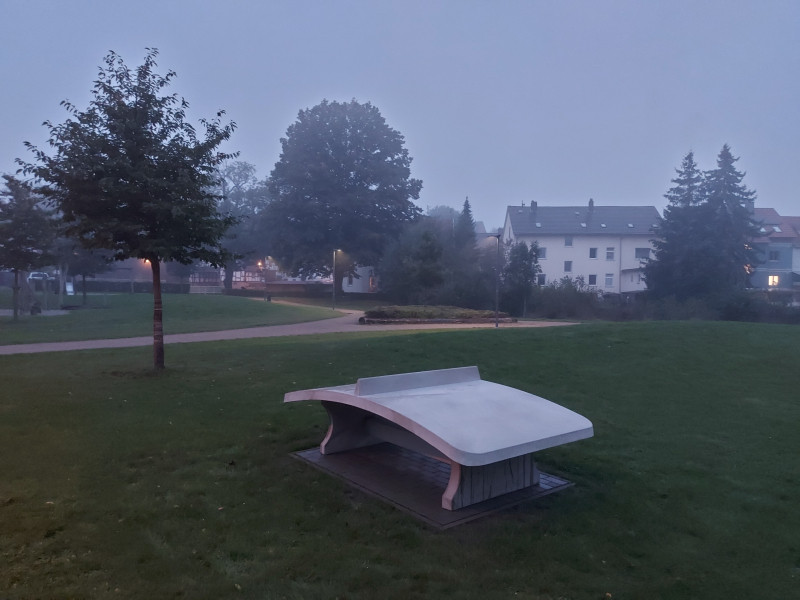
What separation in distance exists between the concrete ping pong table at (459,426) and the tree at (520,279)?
3136 cm

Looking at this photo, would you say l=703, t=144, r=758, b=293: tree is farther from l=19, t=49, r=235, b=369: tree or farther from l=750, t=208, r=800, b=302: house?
l=19, t=49, r=235, b=369: tree

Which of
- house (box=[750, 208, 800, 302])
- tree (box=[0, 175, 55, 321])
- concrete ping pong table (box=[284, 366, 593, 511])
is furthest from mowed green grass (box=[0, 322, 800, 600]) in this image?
house (box=[750, 208, 800, 302])

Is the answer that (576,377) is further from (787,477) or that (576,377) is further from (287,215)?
(287,215)

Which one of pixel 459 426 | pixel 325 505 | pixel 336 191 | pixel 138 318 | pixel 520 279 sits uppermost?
pixel 336 191

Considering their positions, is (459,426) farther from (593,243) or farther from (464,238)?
(593,243)

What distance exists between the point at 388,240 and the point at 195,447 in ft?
141

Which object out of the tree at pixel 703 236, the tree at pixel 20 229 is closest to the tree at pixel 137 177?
the tree at pixel 20 229

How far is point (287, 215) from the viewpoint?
49.2 metres

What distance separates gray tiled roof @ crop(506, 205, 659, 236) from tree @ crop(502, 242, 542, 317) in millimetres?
20552

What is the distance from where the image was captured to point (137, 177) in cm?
1041

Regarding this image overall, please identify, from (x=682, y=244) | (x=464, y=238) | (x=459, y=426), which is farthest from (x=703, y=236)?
(x=459, y=426)

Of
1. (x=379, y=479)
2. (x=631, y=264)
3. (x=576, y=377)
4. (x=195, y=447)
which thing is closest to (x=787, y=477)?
(x=379, y=479)

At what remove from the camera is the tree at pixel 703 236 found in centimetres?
4106

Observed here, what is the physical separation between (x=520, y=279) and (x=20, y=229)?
24.7 m
